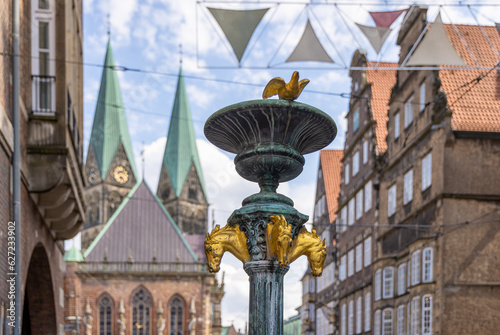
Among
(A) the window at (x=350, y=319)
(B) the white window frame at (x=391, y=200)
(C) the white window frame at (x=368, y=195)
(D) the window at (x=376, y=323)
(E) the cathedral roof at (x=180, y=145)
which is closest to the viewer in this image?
(D) the window at (x=376, y=323)

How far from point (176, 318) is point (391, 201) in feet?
120

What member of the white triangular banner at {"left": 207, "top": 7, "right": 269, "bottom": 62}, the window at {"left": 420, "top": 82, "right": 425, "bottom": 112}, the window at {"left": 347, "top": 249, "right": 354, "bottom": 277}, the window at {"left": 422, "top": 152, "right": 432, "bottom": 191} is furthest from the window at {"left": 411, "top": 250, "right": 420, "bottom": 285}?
the white triangular banner at {"left": 207, "top": 7, "right": 269, "bottom": 62}

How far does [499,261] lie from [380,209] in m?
6.61

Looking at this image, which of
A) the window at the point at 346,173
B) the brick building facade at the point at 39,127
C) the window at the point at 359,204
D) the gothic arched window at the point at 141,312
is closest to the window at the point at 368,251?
the window at the point at 359,204

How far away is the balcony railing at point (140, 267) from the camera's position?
58.6 meters

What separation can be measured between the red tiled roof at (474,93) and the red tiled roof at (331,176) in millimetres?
14999

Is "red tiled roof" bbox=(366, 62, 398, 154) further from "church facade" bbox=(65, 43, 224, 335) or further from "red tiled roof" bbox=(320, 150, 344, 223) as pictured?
"church facade" bbox=(65, 43, 224, 335)

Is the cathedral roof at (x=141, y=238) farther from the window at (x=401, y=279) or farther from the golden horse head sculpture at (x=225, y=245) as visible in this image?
the golden horse head sculpture at (x=225, y=245)

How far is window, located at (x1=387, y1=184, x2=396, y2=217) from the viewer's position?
24875mm

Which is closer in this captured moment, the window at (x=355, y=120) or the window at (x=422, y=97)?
the window at (x=422, y=97)

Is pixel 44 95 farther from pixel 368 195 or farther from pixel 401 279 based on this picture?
pixel 368 195

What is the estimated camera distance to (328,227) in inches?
1430

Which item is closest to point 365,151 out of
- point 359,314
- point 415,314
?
point 359,314

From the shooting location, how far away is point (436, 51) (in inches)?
473
